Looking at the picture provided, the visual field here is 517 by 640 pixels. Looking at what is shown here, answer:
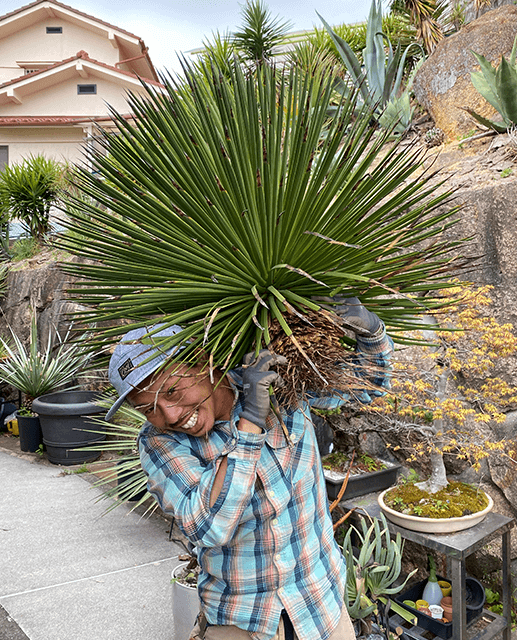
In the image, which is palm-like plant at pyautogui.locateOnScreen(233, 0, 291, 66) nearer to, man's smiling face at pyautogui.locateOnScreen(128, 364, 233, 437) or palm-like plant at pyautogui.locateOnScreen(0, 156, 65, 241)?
palm-like plant at pyautogui.locateOnScreen(0, 156, 65, 241)

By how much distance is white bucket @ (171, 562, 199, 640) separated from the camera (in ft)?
8.38

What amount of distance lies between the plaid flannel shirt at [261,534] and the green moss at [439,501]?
133 centimetres

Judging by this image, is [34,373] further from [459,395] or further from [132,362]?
[132,362]

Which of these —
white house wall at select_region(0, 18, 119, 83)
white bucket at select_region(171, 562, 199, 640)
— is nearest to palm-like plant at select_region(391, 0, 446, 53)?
white bucket at select_region(171, 562, 199, 640)

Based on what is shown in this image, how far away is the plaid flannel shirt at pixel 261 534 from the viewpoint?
4.43ft

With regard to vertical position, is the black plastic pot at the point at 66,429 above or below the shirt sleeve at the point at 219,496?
below

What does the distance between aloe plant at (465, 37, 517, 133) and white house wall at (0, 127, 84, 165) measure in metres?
11.1

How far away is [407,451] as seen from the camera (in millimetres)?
3373

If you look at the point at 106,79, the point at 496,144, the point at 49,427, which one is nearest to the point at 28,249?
the point at 49,427

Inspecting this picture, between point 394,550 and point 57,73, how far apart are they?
13.9 metres

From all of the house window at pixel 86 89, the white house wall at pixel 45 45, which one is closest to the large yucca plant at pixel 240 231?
the house window at pixel 86 89

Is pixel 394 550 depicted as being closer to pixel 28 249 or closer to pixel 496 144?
pixel 496 144

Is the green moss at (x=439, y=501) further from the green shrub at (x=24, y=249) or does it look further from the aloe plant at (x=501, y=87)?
the green shrub at (x=24, y=249)

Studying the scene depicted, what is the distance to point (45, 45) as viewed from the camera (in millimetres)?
16625
